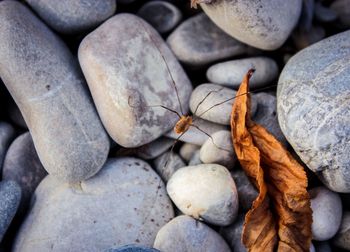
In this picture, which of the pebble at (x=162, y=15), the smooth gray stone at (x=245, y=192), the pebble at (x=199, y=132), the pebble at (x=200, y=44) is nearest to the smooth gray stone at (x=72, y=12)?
the pebble at (x=162, y=15)

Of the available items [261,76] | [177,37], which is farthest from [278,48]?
[177,37]

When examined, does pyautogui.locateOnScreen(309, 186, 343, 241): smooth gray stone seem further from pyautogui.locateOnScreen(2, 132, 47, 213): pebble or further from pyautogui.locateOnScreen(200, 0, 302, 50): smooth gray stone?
pyautogui.locateOnScreen(2, 132, 47, 213): pebble

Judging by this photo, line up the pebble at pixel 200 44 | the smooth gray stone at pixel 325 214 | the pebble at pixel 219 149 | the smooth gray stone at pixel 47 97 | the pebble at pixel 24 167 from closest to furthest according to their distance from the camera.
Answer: the smooth gray stone at pixel 325 214, the smooth gray stone at pixel 47 97, the pebble at pixel 219 149, the pebble at pixel 24 167, the pebble at pixel 200 44

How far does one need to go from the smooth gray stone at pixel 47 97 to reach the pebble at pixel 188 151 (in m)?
0.58

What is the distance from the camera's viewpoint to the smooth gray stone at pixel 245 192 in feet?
9.25

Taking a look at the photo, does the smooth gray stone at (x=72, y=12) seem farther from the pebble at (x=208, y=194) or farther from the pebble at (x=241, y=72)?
the pebble at (x=208, y=194)

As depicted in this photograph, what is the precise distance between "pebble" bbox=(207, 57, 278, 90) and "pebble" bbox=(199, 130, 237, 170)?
37cm

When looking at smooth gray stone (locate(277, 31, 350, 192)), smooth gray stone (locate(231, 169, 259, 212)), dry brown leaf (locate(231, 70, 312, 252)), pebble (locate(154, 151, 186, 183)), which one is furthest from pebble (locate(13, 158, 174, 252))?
smooth gray stone (locate(277, 31, 350, 192))

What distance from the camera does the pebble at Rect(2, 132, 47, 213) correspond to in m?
2.92

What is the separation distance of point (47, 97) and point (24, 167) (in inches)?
21.4

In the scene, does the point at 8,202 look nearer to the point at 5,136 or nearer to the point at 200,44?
the point at 5,136

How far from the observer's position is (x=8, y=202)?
2670 mm

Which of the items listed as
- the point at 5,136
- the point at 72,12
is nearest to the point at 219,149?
the point at 72,12

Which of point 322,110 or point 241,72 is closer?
point 322,110
